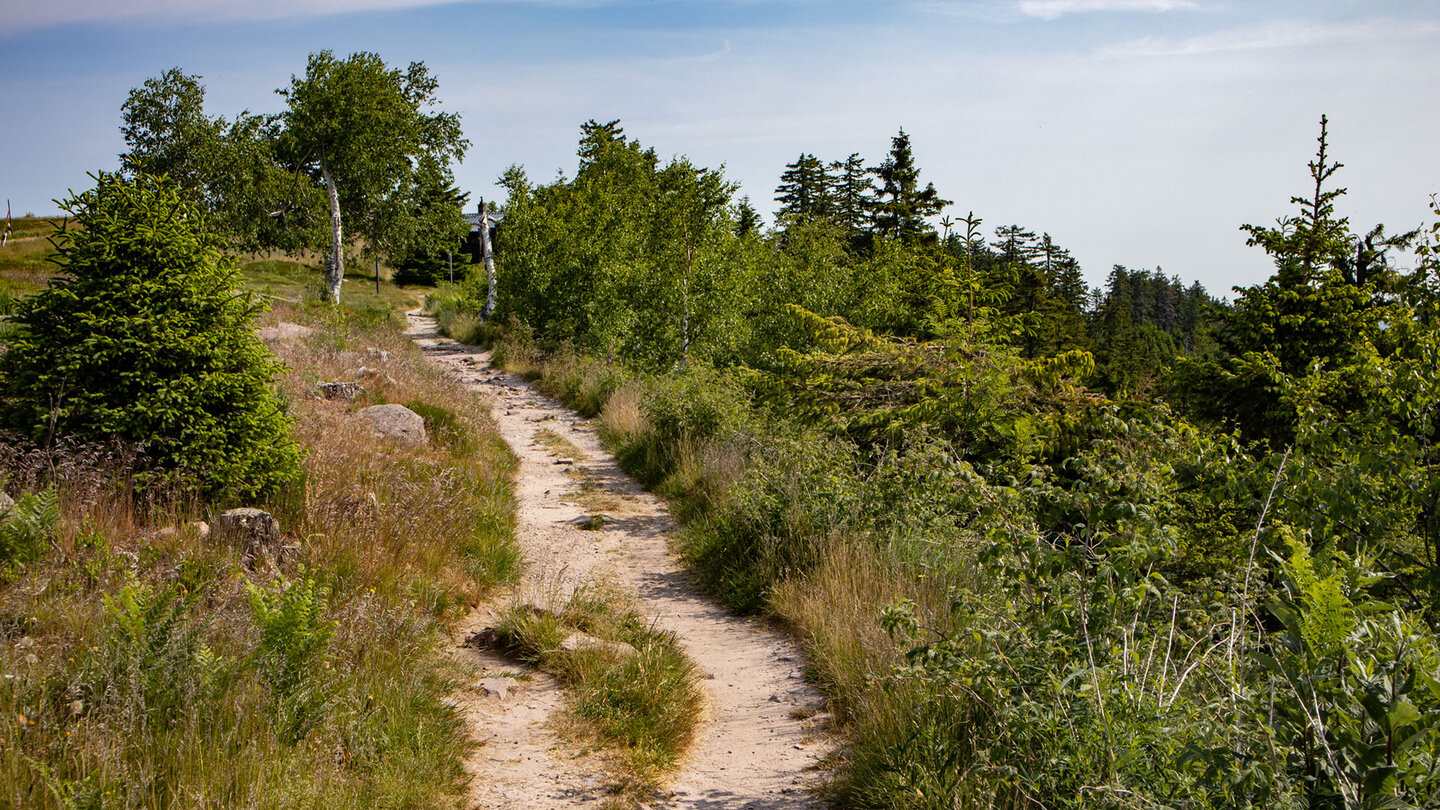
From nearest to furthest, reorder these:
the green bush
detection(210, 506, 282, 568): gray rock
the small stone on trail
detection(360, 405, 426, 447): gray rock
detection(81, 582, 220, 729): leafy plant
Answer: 1. detection(81, 582, 220, 729): leafy plant
2. the small stone on trail
3. detection(210, 506, 282, 568): gray rock
4. the green bush
5. detection(360, 405, 426, 447): gray rock

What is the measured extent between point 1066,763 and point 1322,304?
13618 millimetres

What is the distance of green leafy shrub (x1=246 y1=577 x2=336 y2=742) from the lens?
3.73 m

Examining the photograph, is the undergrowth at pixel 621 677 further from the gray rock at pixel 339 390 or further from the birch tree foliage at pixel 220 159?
the birch tree foliage at pixel 220 159

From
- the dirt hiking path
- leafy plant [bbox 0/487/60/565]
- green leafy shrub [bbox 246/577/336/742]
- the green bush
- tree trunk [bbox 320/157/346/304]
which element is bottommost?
the dirt hiking path

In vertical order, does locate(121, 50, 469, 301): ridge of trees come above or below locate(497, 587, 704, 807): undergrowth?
above

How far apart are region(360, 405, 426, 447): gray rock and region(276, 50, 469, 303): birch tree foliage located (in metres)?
21.2

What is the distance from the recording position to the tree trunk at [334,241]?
28.8 metres

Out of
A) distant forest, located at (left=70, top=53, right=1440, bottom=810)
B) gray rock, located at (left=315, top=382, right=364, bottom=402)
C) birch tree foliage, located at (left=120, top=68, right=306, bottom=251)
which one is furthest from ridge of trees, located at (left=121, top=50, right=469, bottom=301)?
gray rock, located at (left=315, top=382, right=364, bottom=402)

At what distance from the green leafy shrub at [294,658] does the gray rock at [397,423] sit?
605 cm

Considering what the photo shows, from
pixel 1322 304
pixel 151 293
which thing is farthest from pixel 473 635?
pixel 1322 304

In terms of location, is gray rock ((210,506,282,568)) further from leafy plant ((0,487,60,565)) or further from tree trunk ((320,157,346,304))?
tree trunk ((320,157,346,304))

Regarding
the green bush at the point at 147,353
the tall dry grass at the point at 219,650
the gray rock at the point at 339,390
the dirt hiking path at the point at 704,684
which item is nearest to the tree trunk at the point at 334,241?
the gray rock at the point at 339,390

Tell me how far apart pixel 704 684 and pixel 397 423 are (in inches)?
255

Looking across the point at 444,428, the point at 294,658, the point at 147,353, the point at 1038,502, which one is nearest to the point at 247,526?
the point at 147,353
